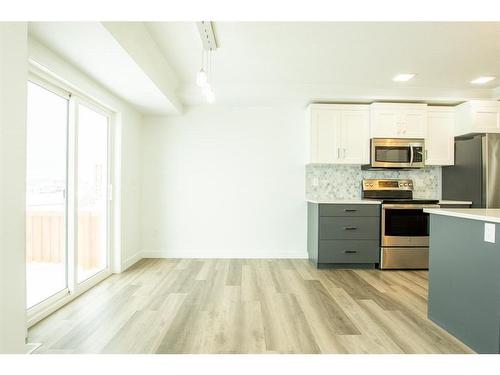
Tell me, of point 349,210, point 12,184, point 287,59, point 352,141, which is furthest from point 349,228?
point 12,184

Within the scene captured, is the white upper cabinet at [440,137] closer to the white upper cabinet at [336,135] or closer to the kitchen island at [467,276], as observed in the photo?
the white upper cabinet at [336,135]

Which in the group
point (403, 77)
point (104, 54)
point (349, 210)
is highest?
point (403, 77)

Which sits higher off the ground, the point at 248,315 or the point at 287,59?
the point at 287,59

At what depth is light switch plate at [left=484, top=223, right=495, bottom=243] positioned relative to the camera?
1746 millimetres

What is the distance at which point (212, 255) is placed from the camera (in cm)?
445

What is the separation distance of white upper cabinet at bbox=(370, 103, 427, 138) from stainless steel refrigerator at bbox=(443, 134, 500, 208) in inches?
24.8

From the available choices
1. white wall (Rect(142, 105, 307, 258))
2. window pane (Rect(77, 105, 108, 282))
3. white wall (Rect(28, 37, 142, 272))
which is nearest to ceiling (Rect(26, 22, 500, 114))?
white wall (Rect(28, 37, 142, 272))

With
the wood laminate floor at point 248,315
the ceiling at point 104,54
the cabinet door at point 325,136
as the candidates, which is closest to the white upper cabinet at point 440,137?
the cabinet door at point 325,136

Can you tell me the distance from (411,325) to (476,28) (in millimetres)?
2529

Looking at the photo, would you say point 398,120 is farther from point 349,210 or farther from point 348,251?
point 348,251

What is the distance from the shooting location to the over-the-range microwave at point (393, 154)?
4.05 metres

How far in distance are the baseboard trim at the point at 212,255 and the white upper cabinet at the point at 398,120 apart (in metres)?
2.10

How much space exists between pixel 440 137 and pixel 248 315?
366 cm
